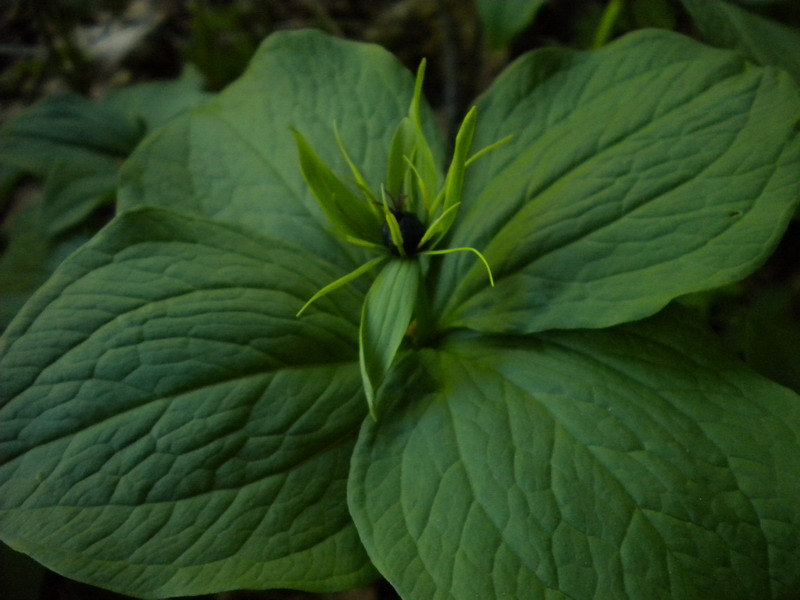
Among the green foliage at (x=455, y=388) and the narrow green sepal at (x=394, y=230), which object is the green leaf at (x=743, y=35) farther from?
the narrow green sepal at (x=394, y=230)

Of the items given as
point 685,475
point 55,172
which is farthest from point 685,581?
point 55,172

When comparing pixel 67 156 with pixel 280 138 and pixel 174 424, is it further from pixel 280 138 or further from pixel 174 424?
pixel 174 424

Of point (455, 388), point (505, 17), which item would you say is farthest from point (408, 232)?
point (505, 17)

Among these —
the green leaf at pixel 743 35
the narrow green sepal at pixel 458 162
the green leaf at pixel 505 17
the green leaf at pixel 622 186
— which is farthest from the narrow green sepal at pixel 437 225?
the green leaf at pixel 505 17

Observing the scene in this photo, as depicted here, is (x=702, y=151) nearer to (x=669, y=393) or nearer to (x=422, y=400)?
(x=669, y=393)

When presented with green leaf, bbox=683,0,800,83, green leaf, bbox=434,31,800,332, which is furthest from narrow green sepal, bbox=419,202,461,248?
green leaf, bbox=683,0,800,83

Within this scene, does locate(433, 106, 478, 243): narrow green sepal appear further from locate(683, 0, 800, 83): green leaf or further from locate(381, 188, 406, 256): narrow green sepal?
locate(683, 0, 800, 83): green leaf

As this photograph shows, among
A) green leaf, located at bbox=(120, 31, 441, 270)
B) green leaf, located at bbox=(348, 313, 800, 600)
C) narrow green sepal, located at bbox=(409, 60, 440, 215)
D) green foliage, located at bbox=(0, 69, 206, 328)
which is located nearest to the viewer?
green leaf, located at bbox=(348, 313, 800, 600)
